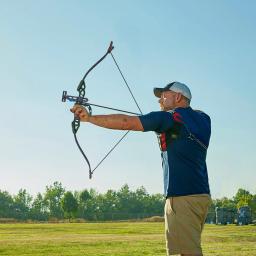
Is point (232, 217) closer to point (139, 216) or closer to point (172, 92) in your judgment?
point (172, 92)

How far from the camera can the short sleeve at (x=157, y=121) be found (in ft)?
15.1

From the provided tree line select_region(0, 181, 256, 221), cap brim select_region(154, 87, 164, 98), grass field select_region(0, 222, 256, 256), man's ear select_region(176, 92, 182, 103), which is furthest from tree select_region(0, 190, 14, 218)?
man's ear select_region(176, 92, 182, 103)

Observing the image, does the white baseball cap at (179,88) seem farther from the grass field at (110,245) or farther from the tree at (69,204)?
the tree at (69,204)

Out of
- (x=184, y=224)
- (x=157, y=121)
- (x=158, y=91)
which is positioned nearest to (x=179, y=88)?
(x=158, y=91)

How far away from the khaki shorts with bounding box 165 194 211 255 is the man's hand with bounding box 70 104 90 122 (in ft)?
3.86

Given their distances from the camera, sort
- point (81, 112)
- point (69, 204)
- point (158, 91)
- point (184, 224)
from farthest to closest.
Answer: point (69, 204), point (158, 91), point (184, 224), point (81, 112)

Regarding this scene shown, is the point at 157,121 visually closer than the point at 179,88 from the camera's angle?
Yes

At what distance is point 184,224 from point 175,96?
132 centimetres

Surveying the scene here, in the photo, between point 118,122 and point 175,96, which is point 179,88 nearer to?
point 175,96

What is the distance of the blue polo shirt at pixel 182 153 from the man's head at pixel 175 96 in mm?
194

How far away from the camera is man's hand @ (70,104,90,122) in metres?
4.64

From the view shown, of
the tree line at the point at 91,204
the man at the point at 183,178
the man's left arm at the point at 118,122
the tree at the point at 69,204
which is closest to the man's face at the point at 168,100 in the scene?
the man at the point at 183,178

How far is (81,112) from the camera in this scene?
4.70 meters

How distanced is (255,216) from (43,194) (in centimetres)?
7672
